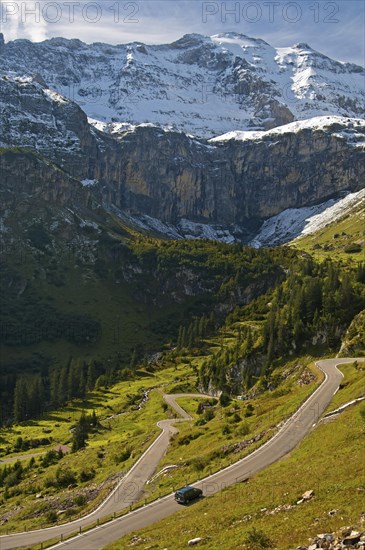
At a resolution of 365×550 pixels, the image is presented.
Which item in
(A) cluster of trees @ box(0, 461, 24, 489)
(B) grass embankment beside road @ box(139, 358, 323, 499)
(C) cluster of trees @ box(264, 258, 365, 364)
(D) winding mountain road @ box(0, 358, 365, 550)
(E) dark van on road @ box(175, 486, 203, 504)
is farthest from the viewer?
(C) cluster of trees @ box(264, 258, 365, 364)

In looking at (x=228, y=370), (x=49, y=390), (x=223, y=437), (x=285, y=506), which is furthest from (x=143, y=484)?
(x=49, y=390)

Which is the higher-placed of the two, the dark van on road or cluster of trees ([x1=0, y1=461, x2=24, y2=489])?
the dark van on road

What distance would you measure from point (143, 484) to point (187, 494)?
11.8 m

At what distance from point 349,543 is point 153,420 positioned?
79.2 metres

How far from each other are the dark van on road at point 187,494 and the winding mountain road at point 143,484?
60 cm

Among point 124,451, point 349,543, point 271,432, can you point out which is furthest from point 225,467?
point 349,543

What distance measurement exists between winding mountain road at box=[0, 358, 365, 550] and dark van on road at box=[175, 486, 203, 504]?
0.60 metres

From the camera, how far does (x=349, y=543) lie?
2131 centimetres

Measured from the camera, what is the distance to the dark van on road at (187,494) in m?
41.6

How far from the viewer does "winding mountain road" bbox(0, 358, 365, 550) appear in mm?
39969

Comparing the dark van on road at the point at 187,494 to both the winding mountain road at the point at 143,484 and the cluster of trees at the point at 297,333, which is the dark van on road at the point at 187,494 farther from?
the cluster of trees at the point at 297,333

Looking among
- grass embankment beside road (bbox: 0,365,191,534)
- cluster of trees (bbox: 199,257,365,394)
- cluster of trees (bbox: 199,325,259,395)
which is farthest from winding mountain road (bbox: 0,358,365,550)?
cluster of trees (bbox: 199,325,259,395)

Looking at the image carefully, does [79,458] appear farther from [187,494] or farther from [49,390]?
[49,390]

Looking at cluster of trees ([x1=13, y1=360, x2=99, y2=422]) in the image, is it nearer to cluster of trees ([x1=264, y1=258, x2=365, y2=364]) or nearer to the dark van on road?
cluster of trees ([x1=264, y1=258, x2=365, y2=364])
